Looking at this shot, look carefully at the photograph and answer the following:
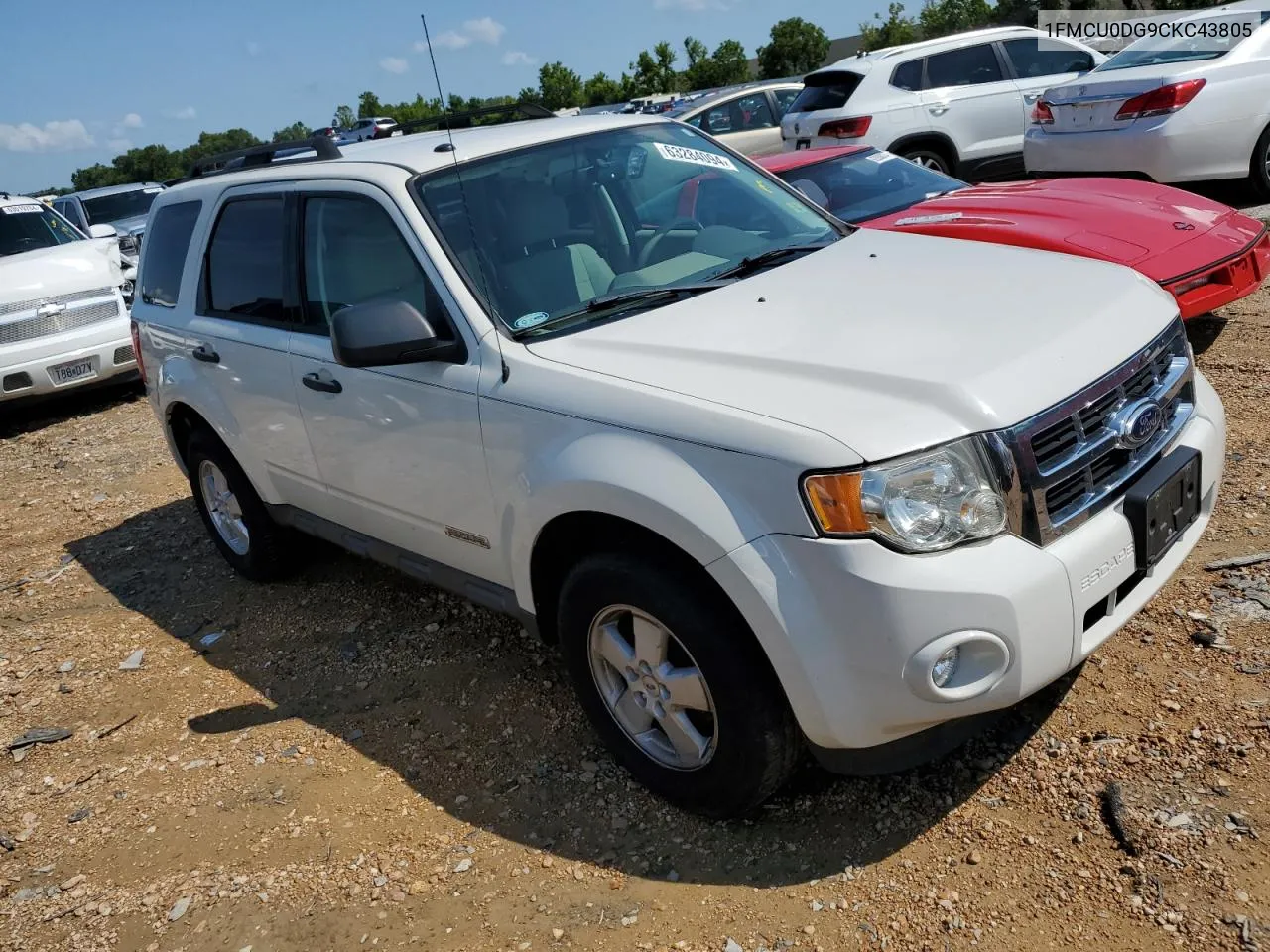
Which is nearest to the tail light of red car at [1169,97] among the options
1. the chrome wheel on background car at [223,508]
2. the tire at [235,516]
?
the tire at [235,516]

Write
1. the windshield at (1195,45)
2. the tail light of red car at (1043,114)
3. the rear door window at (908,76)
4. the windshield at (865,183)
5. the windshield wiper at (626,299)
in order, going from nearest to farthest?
the windshield wiper at (626,299) → the windshield at (865,183) → the windshield at (1195,45) → the tail light of red car at (1043,114) → the rear door window at (908,76)

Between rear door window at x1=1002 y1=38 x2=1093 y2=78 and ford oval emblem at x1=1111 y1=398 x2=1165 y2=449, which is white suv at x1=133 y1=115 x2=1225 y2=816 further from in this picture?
rear door window at x1=1002 y1=38 x2=1093 y2=78

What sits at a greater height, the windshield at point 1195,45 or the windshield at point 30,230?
the windshield at point 30,230

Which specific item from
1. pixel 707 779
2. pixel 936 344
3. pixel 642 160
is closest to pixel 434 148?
pixel 642 160

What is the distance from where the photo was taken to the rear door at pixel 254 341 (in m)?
4.20

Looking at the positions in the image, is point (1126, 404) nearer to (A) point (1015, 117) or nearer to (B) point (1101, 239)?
(B) point (1101, 239)

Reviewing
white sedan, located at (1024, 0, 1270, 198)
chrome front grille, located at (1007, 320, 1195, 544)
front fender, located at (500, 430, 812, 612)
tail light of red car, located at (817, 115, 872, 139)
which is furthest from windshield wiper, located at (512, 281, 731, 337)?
tail light of red car, located at (817, 115, 872, 139)

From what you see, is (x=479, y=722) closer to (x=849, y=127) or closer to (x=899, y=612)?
(x=899, y=612)

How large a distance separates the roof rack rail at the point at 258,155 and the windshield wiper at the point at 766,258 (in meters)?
1.65

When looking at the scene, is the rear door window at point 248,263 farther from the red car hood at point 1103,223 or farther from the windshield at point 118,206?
the windshield at point 118,206

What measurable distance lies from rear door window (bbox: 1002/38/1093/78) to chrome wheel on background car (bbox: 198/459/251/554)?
8.97m

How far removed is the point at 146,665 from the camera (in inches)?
189

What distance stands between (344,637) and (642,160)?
237 cm

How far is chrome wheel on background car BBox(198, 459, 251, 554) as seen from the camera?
17.1 feet
